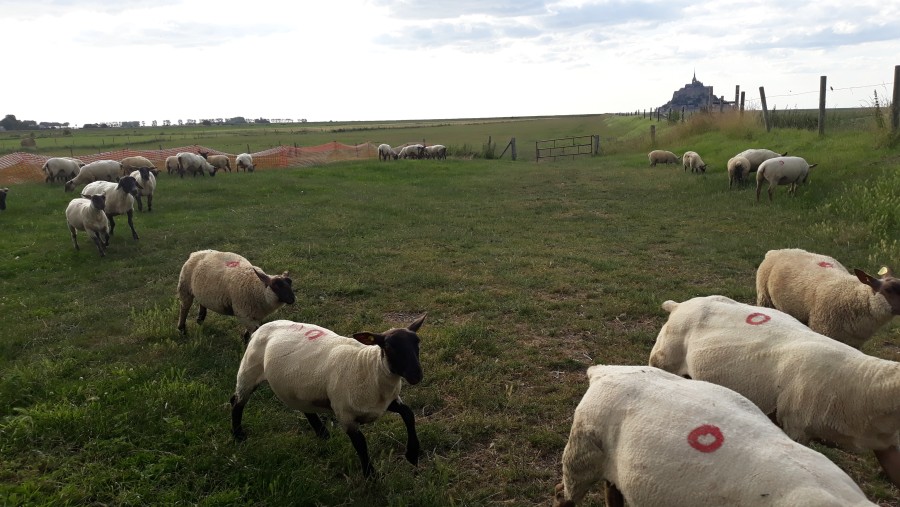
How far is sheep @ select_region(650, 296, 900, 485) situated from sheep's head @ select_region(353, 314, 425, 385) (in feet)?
6.65

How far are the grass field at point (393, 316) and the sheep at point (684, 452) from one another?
1.12 m

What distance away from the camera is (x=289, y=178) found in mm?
22516

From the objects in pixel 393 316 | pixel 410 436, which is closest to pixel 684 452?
pixel 410 436

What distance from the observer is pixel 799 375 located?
346 centimetres

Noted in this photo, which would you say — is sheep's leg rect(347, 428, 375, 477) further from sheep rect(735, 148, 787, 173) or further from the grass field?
sheep rect(735, 148, 787, 173)

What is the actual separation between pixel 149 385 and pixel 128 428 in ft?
2.51

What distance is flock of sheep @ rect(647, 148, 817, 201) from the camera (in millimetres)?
13812

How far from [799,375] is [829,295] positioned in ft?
7.47

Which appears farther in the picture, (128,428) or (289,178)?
(289,178)

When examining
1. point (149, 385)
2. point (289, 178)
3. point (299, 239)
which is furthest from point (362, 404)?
point (289, 178)

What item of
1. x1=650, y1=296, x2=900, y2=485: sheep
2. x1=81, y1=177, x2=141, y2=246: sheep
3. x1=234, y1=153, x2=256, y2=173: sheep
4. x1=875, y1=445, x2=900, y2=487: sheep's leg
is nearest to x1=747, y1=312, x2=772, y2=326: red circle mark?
x1=650, y1=296, x2=900, y2=485: sheep

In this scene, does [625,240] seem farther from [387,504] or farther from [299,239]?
[387,504]

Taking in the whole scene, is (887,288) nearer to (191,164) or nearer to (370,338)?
(370,338)

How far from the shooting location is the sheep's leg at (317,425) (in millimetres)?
4676
